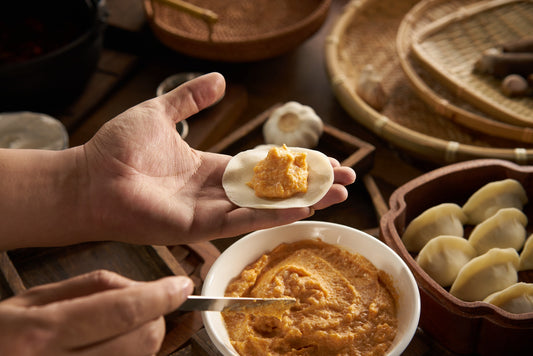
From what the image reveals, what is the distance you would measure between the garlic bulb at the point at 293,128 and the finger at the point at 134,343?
1.22 meters

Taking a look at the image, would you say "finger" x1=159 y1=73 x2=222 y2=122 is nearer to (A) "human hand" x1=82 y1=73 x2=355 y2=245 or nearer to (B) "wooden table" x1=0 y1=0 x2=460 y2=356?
(A) "human hand" x1=82 y1=73 x2=355 y2=245

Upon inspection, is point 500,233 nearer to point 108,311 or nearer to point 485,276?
→ point 485,276

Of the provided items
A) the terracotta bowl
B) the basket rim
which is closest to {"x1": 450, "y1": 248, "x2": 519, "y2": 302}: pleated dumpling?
the terracotta bowl

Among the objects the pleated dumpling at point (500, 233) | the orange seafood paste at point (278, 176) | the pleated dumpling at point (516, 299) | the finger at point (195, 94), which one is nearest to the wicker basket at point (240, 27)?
the finger at point (195, 94)

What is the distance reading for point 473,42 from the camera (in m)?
2.65

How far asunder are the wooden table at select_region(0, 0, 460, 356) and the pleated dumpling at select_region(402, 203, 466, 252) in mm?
145

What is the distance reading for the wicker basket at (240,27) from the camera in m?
2.51

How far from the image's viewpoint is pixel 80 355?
1.00 m

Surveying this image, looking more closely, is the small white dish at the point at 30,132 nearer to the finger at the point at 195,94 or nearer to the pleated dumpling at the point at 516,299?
the finger at the point at 195,94

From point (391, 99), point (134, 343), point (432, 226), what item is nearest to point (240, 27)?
point (391, 99)

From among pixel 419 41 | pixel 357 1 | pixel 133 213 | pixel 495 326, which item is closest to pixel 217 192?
pixel 133 213

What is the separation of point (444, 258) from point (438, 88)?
47.0 inches

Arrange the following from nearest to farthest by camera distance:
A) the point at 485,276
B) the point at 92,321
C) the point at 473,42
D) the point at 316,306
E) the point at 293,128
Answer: the point at 92,321 → the point at 316,306 → the point at 485,276 → the point at 293,128 → the point at 473,42

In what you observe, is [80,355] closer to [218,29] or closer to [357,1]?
[218,29]
